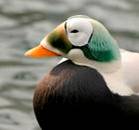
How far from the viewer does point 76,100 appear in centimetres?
471

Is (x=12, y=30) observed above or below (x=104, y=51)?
below

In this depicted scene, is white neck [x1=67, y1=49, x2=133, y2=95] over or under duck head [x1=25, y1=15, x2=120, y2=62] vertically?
under

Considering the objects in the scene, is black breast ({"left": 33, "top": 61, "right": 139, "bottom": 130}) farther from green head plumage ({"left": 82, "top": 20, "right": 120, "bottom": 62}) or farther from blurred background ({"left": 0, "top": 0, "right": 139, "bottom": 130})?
blurred background ({"left": 0, "top": 0, "right": 139, "bottom": 130})

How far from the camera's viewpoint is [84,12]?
704 cm

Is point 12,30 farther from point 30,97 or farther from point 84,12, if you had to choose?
point 30,97

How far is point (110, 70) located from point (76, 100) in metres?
0.24

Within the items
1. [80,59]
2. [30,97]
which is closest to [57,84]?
[80,59]

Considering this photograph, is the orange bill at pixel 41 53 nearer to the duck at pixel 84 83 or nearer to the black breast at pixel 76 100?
the duck at pixel 84 83

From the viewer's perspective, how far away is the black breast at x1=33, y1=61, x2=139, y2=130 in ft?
15.5

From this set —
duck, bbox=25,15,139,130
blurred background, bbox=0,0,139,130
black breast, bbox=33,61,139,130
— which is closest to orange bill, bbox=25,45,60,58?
duck, bbox=25,15,139,130

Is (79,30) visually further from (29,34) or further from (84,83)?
(29,34)

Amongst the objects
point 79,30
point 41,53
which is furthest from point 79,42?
point 41,53

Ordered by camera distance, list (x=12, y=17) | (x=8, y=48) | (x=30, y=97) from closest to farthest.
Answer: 1. (x=30, y=97)
2. (x=8, y=48)
3. (x=12, y=17)

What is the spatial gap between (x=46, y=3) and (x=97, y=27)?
2540 millimetres
